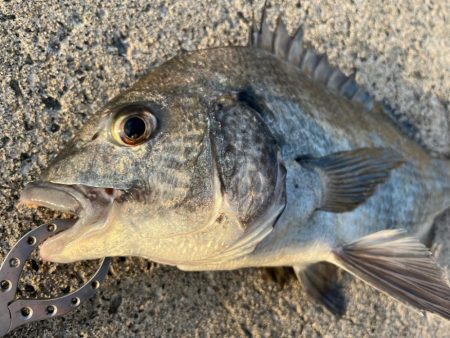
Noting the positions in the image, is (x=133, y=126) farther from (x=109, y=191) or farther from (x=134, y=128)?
(x=109, y=191)

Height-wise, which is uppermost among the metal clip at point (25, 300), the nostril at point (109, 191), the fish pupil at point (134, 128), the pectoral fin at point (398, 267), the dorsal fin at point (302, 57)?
the dorsal fin at point (302, 57)

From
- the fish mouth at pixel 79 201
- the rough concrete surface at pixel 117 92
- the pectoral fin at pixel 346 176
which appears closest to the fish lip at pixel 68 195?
the fish mouth at pixel 79 201

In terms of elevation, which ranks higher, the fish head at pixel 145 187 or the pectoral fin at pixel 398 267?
the fish head at pixel 145 187

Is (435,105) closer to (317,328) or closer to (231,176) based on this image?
(317,328)

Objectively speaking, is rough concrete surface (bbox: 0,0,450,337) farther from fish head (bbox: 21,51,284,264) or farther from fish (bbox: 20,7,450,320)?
fish head (bbox: 21,51,284,264)

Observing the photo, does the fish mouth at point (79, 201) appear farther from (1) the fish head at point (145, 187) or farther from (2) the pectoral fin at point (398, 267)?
(2) the pectoral fin at point (398, 267)

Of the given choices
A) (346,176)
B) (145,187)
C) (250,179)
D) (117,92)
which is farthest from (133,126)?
(346,176)

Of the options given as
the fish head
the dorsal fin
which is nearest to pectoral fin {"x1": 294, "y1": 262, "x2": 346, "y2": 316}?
the fish head

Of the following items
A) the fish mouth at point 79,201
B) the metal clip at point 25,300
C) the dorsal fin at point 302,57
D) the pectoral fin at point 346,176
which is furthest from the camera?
the dorsal fin at point 302,57

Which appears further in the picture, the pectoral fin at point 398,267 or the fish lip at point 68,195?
the pectoral fin at point 398,267
